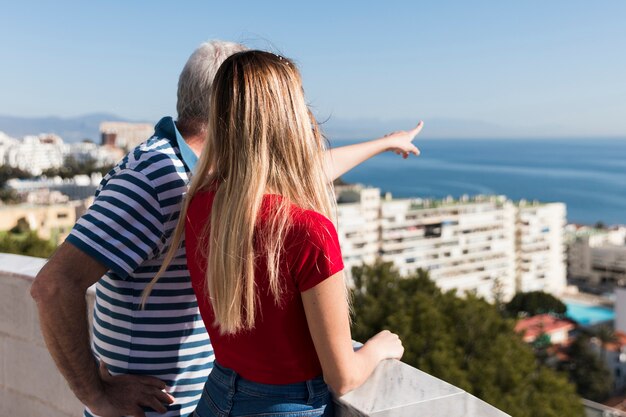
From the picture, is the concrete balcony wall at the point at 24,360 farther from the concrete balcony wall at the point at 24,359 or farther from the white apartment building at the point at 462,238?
the white apartment building at the point at 462,238

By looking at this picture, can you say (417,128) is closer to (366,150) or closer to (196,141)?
(366,150)

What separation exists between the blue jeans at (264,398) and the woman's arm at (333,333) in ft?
0.09

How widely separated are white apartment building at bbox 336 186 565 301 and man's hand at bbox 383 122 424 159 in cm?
4081

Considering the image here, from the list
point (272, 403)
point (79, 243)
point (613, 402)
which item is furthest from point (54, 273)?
point (613, 402)

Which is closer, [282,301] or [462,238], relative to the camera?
[282,301]

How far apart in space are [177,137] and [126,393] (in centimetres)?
42

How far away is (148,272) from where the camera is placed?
106 centimetres

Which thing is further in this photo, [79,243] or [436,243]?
[436,243]

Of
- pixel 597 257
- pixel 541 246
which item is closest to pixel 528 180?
pixel 597 257

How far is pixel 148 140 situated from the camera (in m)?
1.08

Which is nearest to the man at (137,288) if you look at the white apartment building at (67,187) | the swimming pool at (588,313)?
the white apartment building at (67,187)

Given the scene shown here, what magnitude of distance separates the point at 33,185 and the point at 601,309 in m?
39.1

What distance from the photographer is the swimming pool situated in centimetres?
4106

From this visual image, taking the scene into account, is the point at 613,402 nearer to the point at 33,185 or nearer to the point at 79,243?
the point at 79,243
